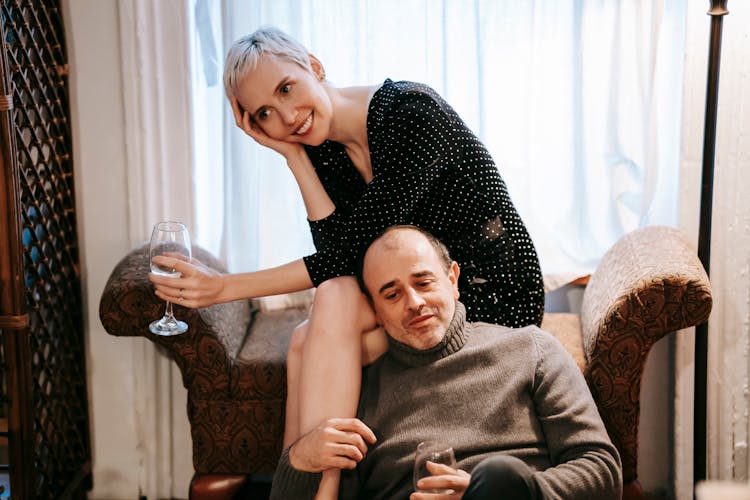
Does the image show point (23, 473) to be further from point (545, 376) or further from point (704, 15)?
point (704, 15)

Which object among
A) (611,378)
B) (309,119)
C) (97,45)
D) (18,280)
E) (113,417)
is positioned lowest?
(113,417)

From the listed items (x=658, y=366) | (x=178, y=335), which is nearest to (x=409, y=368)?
(x=178, y=335)

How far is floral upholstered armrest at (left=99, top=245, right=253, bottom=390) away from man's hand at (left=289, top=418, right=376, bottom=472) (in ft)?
2.06

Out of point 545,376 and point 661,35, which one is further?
point 661,35

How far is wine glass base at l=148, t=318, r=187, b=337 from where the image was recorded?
2174 millimetres

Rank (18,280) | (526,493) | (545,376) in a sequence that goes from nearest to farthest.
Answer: (526,493) → (545,376) → (18,280)

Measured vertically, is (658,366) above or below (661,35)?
below

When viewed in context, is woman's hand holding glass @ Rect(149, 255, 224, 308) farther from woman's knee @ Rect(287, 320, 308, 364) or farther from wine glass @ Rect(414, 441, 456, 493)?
wine glass @ Rect(414, 441, 456, 493)

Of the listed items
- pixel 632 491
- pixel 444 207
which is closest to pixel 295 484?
pixel 444 207

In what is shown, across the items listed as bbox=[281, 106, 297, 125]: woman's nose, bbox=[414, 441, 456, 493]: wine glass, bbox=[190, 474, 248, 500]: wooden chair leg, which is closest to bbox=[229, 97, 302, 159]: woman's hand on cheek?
bbox=[281, 106, 297, 125]: woman's nose

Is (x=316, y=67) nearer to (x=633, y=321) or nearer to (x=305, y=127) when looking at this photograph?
(x=305, y=127)

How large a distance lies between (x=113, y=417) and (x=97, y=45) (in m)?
1.23

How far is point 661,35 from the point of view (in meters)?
2.78

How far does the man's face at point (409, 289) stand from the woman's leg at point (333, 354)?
2.9 inches
